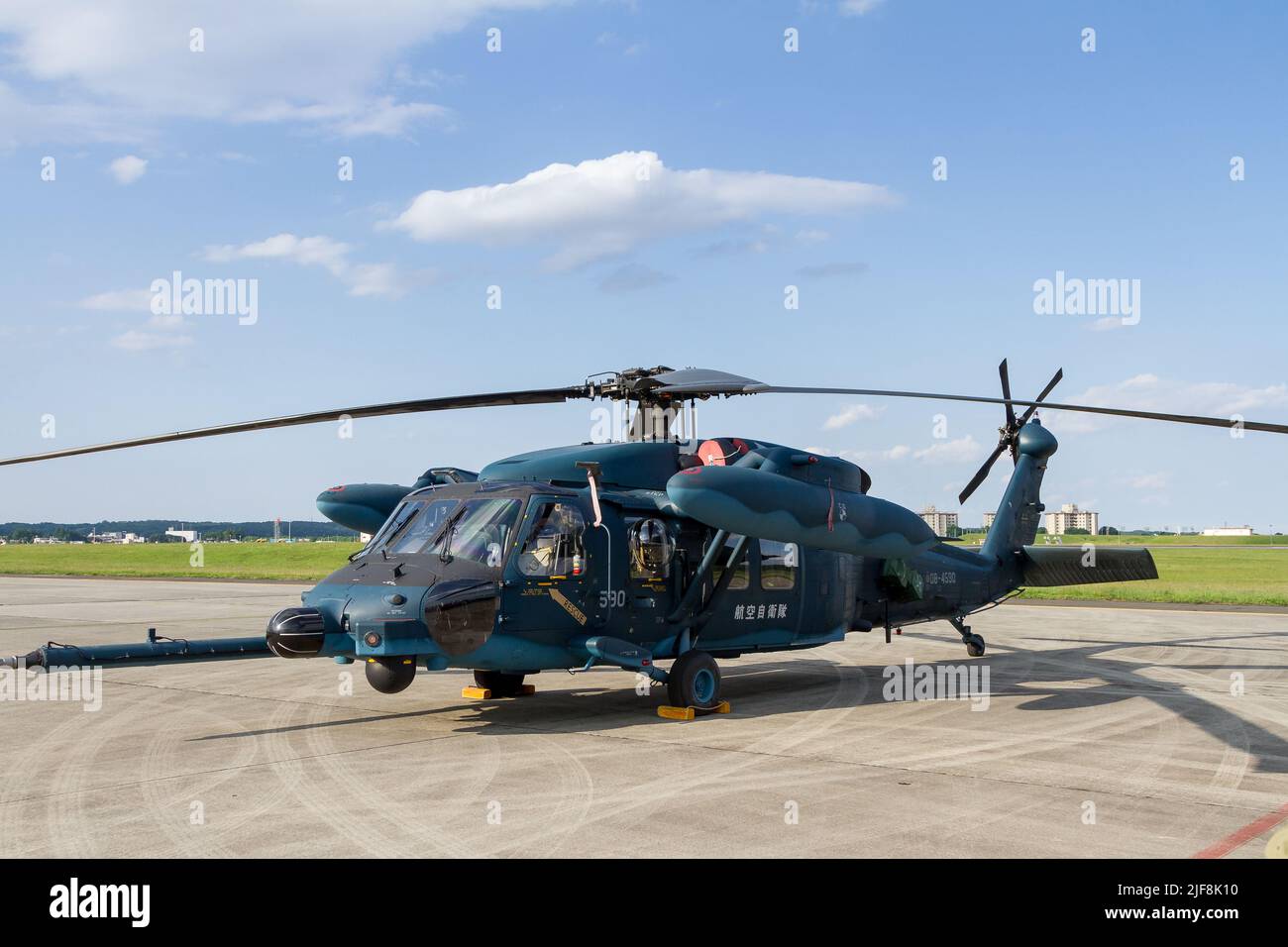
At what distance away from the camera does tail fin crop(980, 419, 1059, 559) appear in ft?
59.4

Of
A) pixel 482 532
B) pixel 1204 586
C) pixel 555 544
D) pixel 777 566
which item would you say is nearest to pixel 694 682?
pixel 777 566

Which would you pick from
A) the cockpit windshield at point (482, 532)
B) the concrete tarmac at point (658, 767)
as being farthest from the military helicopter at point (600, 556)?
the concrete tarmac at point (658, 767)

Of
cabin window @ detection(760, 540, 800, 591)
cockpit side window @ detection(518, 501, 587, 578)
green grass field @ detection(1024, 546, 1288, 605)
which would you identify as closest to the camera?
cockpit side window @ detection(518, 501, 587, 578)

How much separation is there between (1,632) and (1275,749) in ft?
78.4

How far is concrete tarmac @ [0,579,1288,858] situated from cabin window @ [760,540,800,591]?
152 cm

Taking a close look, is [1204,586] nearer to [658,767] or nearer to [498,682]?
[498,682]

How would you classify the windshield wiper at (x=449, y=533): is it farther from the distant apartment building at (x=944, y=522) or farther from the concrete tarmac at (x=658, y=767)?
the distant apartment building at (x=944, y=522)

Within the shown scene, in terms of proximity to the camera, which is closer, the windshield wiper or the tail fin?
the windshield wiper

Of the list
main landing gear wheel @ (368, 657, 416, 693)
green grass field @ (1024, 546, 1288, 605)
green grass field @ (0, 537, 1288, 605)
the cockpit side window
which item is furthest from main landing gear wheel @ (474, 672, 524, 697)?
green grass field @ (0, 537, 1288, 605)

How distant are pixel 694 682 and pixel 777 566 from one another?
7.59ft

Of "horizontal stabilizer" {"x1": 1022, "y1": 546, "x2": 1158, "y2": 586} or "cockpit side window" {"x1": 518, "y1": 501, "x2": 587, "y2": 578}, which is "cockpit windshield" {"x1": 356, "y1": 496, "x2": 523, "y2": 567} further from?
"horizontal stabilizer" {"x1": 1022, "y1": 546, "x2": 1158, "y2": 586}

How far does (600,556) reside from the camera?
12.2 metres

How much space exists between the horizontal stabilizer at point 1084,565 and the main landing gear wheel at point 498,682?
936 centimetres
